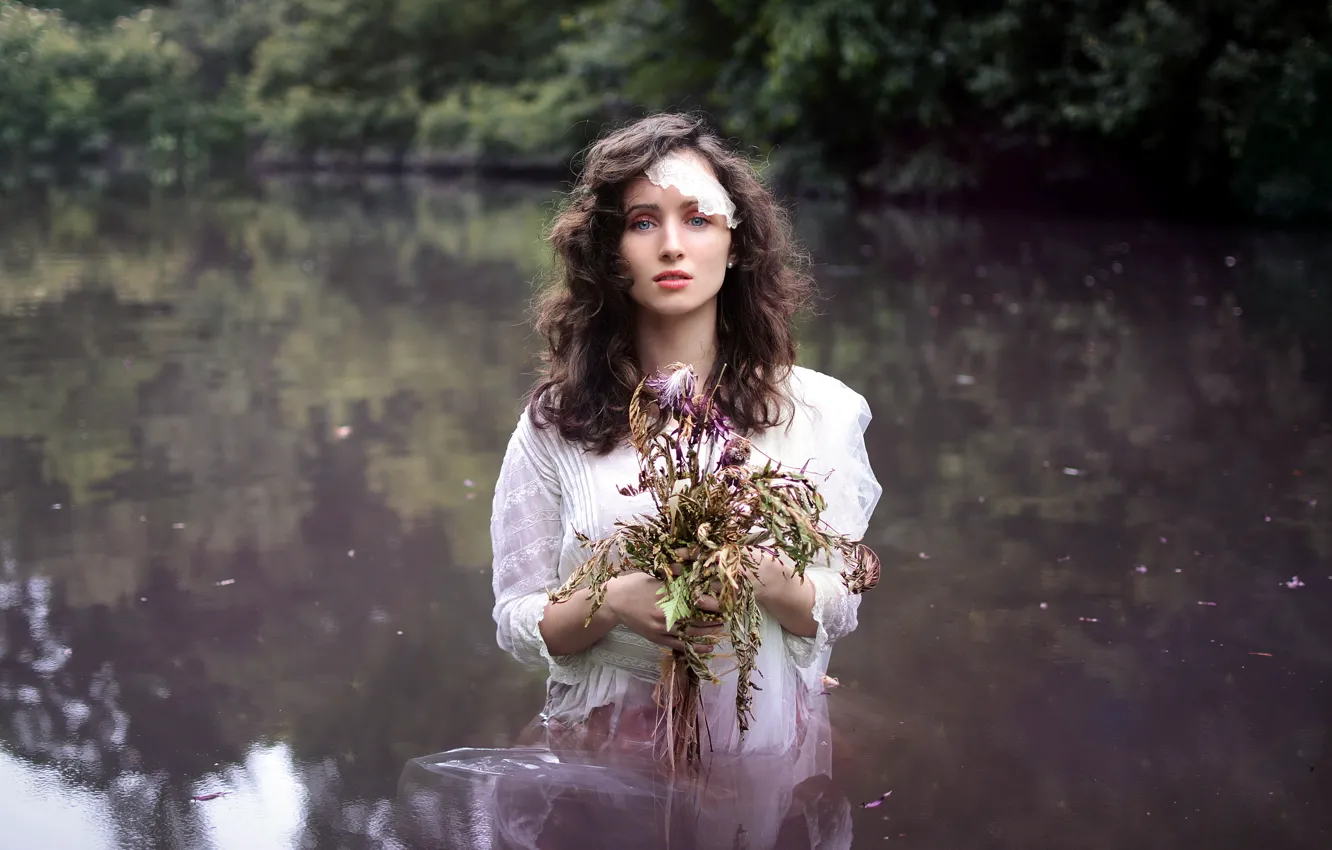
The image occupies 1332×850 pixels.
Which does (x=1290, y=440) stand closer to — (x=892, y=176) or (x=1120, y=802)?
(x=1120, y=802)

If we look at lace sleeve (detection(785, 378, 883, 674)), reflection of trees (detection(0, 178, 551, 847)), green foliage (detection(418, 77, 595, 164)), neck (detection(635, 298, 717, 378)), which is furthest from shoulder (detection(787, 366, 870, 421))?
green foliage (detection(418, 77, 595, 164))

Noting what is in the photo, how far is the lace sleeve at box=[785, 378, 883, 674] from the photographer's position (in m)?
2.83

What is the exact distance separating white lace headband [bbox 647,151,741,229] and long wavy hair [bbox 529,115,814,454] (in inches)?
0.9

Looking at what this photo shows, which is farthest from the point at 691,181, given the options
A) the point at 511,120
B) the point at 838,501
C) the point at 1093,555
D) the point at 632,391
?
the point at 511,120

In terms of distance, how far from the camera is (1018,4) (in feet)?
62.0

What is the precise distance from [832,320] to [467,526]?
536cm

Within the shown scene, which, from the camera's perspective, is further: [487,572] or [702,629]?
[487,572]

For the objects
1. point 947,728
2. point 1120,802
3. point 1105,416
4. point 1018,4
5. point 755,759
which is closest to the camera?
point 755,759

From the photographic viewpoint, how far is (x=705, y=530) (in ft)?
8.00

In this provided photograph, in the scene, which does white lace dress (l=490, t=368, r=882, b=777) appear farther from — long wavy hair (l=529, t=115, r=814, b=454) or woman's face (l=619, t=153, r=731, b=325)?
woman's face (l=619, t=153, r=731, b=325)

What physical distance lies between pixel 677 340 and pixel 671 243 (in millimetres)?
237

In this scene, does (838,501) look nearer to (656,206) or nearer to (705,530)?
(705,530)

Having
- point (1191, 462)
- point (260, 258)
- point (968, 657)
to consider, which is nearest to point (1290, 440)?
point (1191, 462)

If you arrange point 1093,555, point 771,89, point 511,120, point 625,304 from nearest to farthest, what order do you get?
1. point 625,304
2. point 1093,555
3. point 771,89
4. point 511,120
